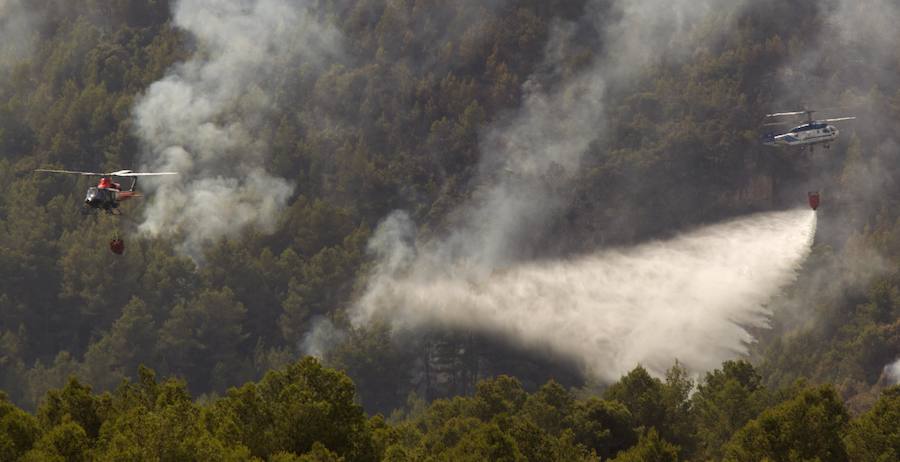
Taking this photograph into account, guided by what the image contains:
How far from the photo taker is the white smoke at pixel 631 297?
148875mm

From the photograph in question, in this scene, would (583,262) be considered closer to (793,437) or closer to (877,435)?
(877,435)

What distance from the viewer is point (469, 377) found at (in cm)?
15650

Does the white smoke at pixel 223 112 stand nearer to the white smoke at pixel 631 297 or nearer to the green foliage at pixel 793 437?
the white smoke at pixel 631 297

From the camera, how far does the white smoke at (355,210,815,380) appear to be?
5861 inches

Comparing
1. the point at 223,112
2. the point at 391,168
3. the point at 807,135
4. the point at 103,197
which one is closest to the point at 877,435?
the point at 807,135

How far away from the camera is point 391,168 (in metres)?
174

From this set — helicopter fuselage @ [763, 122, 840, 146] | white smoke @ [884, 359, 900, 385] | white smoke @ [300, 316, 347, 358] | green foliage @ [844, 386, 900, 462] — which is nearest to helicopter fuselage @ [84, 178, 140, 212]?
green foliage @ [844, 386, 900, 462]

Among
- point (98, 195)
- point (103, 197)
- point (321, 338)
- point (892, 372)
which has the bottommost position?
point (892, 372)

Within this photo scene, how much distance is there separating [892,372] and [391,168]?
177 ft

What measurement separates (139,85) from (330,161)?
24.5 meters

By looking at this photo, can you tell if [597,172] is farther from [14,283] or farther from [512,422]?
[512,422]

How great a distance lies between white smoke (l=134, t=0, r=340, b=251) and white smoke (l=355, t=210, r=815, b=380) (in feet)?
50.4

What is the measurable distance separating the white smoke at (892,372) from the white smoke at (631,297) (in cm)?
1082

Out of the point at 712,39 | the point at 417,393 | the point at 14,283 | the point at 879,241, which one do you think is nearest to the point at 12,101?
the point at 14,283
